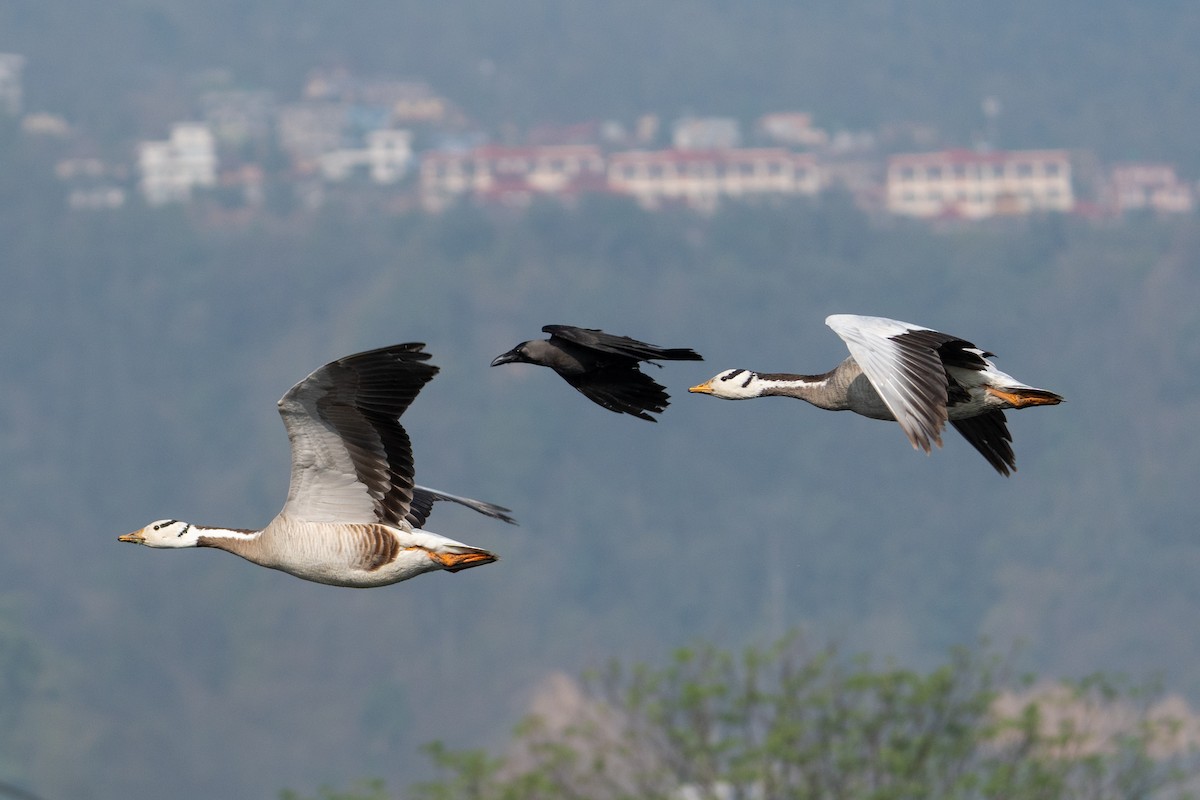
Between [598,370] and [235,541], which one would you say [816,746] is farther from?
[235,541]

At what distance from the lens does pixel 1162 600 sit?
195 m

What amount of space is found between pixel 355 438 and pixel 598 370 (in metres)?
2.83

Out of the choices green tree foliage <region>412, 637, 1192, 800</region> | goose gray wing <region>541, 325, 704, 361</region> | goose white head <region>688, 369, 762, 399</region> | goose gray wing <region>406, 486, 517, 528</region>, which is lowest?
green tree foliage <region>412, 637, 1192, 800</region>

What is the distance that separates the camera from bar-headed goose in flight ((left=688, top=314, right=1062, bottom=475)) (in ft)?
55.3

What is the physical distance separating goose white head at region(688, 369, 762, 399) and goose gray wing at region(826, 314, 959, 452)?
4.48 feet

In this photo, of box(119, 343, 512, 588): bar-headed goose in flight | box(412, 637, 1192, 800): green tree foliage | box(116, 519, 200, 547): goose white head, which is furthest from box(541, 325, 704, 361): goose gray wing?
box(412, 637, 1192, 800): green tree foliage

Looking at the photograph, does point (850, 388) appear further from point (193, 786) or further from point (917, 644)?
point (917, 644)

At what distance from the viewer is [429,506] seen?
19547mm

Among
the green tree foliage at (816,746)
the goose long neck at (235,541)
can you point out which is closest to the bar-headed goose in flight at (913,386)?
the goose long neck at (235,541)

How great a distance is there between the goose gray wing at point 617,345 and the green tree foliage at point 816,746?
82.4 ft

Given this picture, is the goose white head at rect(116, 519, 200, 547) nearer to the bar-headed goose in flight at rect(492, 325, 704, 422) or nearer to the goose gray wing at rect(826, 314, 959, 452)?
the bar-headed goose in flight at rect(492, 325, 704, 422)

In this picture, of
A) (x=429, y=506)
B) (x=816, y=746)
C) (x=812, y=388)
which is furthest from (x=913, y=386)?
(x=816, y=746)

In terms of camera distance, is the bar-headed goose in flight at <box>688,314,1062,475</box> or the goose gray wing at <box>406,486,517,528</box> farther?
the goose gray wing at <box>406,486,517,528</box>

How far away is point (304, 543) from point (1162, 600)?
187 m
